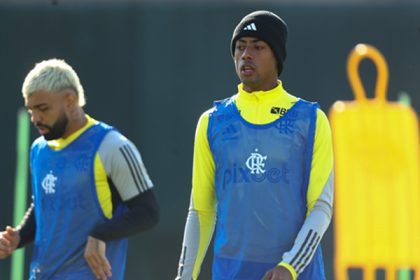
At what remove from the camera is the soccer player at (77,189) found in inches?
195

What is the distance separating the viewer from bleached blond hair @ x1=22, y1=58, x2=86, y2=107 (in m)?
5.02

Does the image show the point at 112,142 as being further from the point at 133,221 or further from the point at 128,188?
the point at 133,221

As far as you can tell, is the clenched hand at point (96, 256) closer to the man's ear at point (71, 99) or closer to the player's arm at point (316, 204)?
the man's ear at point (71, 99)

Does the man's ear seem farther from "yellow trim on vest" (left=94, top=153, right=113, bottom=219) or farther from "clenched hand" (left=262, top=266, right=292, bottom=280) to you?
"clenched hand" (left=262, top=266, right=292, bottom=280)

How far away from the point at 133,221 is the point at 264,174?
2.78 ft

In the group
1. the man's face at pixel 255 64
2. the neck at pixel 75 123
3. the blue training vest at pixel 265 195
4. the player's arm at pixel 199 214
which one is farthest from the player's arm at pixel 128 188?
the man's face at pixel 255 64

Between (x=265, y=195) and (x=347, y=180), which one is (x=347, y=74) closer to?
(x=347, y=180)

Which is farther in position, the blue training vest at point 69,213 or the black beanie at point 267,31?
the blue training vest at point 69,213

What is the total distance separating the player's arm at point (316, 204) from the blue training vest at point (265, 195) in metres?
0.03

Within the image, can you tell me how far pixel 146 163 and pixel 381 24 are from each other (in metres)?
1.85

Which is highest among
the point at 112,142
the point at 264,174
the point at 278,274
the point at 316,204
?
the point at 112,142

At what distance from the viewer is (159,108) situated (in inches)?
304

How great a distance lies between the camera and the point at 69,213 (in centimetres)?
496

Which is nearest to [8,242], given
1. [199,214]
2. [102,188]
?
[102,188]
